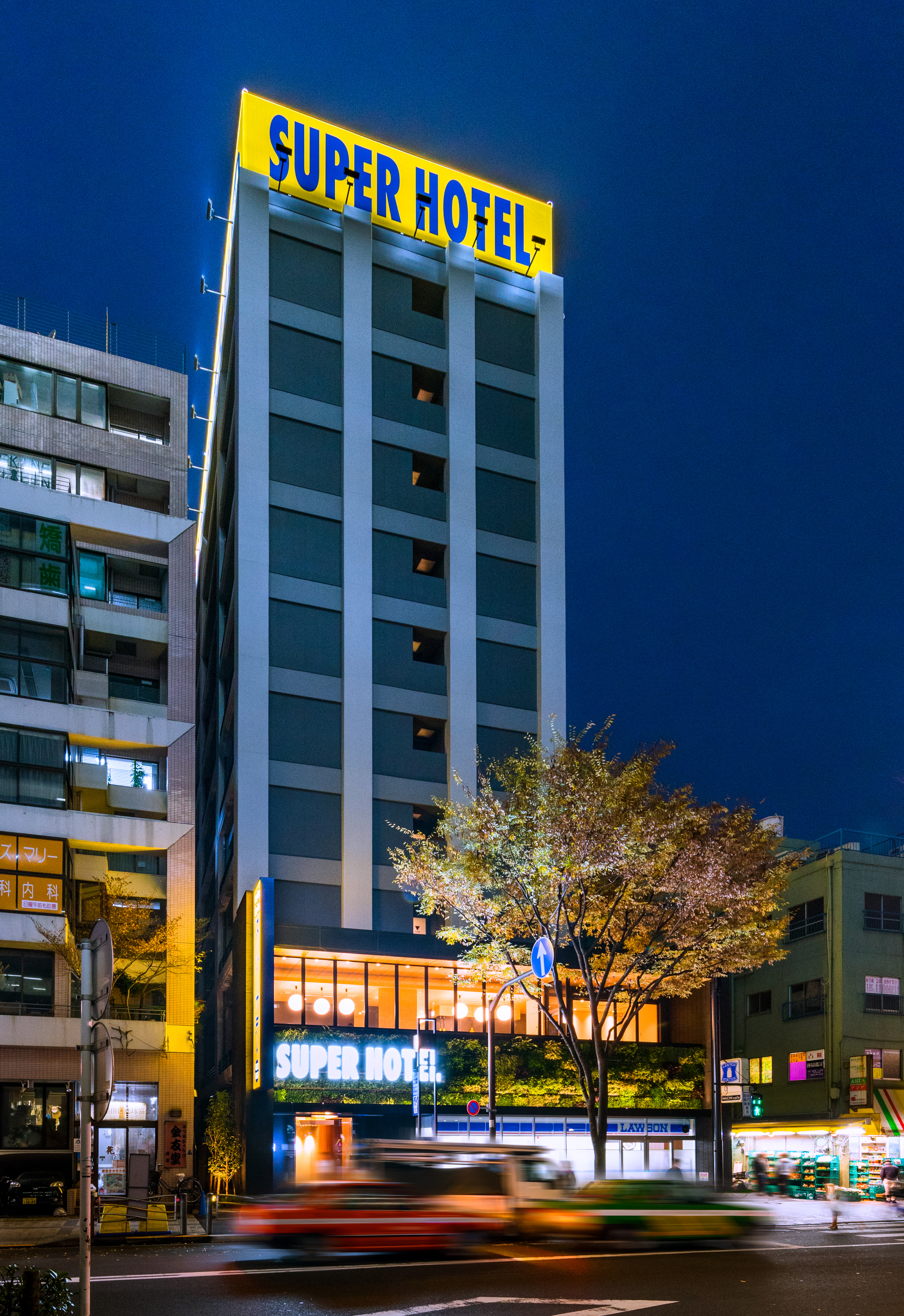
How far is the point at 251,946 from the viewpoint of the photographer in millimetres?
42219

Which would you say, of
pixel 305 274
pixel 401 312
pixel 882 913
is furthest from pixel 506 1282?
pixel 401 312

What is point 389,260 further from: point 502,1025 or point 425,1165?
point 425,1165

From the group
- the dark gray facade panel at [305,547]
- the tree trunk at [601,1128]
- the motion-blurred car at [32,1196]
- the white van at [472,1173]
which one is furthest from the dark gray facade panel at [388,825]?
the white van at [472,1173]

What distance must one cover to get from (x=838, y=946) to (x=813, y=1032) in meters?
4.01

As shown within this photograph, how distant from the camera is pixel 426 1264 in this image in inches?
757

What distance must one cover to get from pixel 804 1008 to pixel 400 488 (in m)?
28.1

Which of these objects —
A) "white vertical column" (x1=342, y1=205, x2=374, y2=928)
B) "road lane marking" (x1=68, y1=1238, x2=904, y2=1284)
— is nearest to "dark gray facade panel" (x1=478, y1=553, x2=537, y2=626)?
"white vertical column" (x1=342, y1=205, x2=374, y2=928)

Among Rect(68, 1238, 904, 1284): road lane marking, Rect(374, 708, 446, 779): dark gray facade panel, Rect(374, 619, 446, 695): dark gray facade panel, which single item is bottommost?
Rect(68, 1238, 904, 1284): road lane marking

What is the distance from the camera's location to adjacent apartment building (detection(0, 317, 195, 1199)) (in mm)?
43281

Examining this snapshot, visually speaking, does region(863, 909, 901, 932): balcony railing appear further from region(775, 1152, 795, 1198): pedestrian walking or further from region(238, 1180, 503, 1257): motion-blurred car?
region(238, 1180, 503, 1257): motion-blurred car

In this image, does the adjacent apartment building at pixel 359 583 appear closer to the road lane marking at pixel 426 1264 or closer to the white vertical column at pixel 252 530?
the white vertical column at pixel 252 530

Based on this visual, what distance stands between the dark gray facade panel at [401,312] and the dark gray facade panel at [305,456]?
20.2 ft

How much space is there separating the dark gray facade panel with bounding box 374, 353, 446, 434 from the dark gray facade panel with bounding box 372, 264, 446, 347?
61.9 inches

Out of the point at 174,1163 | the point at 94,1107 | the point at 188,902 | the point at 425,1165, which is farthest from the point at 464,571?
the point at 94,1107
